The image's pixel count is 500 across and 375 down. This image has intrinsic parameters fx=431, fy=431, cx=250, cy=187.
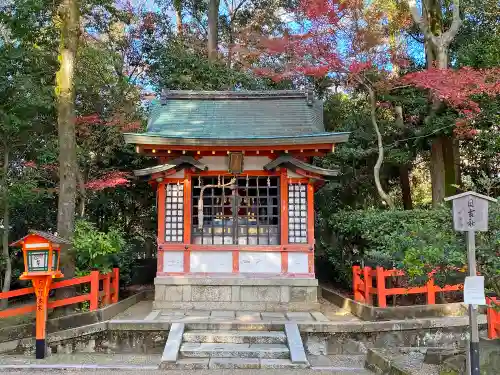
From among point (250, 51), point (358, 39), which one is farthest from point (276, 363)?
point (250, 51)

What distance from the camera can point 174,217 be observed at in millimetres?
10078

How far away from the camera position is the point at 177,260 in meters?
9.96

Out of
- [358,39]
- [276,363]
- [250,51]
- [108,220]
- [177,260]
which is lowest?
[276,363]

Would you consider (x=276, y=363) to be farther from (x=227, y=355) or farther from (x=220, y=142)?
(x=220, y=142)

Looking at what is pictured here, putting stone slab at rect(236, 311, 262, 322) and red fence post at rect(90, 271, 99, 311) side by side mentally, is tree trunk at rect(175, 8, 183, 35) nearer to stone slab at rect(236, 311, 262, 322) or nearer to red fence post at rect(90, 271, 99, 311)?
red fence post at rect(90, 271, 99, 311)

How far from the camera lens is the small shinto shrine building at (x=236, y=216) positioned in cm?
970

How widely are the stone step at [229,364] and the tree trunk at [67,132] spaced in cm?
358

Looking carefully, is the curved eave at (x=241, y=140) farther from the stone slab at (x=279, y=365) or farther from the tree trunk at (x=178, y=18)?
the tree trunk at (x=178, y=18)

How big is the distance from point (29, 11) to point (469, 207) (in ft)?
31.7

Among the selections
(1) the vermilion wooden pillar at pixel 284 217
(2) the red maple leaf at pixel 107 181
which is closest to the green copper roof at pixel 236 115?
(1) the vermilion wooden pillar at pixel 284 217

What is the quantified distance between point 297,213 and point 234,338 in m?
3.42

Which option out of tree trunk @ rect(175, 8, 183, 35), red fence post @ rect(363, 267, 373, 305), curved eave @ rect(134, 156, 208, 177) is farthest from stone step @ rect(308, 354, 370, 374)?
tree trunk @ rect(175, 8, 183, 35)

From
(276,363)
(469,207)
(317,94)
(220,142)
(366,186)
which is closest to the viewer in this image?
(469,207)

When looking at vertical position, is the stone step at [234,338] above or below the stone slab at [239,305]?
below
